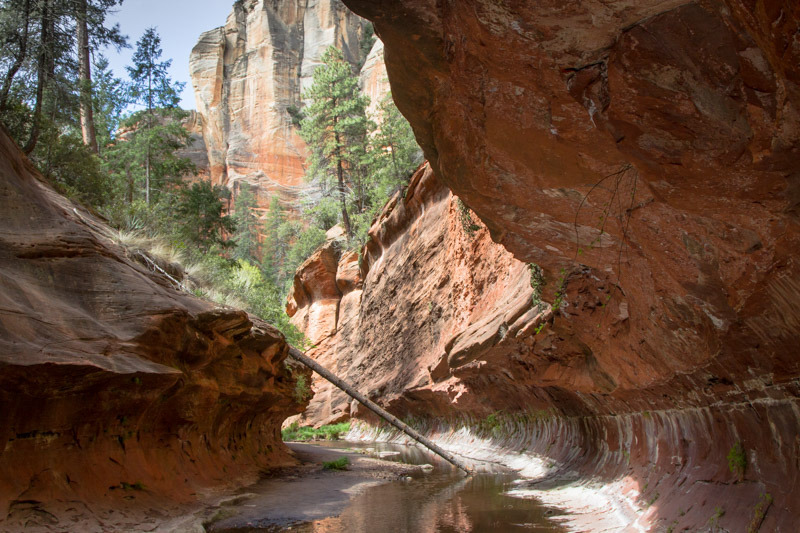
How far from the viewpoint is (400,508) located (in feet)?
33.7

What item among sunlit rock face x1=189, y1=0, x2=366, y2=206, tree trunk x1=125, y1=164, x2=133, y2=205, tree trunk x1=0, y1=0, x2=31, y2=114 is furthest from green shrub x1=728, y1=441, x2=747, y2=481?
sunlit rock face x1=189, y1=0, x2=366, y2=206

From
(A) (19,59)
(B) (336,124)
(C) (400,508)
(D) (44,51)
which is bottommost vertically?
(C) (400,508)

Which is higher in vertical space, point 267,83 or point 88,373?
point 267,83

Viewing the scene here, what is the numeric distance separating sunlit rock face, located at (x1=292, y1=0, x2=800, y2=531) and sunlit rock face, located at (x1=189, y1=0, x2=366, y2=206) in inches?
2400

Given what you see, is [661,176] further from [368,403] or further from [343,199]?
[343,199]

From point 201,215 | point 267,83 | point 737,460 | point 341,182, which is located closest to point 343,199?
point 341,182

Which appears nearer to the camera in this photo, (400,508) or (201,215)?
(400,508)

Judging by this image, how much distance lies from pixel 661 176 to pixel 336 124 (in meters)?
33.5

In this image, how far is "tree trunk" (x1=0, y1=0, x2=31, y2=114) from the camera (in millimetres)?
13911

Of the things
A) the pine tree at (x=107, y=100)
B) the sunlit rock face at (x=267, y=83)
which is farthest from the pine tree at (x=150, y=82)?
the sunlit rock face at (x=267, y=83)

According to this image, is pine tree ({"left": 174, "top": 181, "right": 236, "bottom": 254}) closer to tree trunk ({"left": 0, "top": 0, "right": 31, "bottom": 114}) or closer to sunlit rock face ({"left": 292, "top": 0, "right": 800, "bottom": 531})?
tree trunk ({"left": 0, "top": 0, "right": 31, "bottom": 114})

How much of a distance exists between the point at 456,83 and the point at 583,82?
1406 millimetres

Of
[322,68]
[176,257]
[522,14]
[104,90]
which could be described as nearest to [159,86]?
[104,90]

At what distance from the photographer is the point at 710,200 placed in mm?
4387
